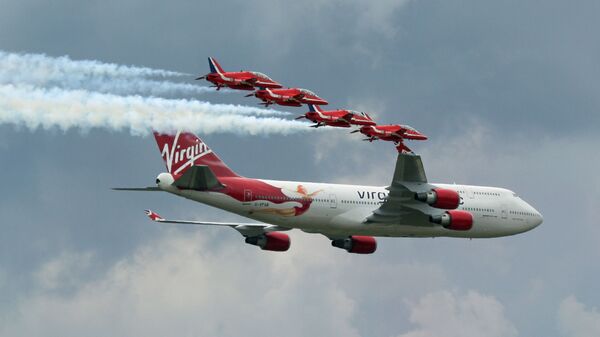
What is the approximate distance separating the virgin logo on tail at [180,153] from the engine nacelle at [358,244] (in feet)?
42.1

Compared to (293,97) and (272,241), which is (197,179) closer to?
(293,97)

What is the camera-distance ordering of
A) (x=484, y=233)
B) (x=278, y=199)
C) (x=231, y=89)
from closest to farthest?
(x=231, y=89) < (x=278, y=199) < (x=484, y=233)

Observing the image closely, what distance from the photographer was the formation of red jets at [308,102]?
74.1m

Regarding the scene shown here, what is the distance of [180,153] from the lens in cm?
8300

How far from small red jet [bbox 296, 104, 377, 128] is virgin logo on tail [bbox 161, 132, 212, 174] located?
749 centimetres

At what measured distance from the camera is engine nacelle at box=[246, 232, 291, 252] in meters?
89.5

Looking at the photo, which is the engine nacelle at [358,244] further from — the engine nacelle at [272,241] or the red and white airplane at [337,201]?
the engine nacelle at [272,241]

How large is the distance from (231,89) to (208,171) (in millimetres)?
5257

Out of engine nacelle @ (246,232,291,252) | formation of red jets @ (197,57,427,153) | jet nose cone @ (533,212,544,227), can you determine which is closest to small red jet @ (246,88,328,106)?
formation of red jets @ (197,57,427,153)

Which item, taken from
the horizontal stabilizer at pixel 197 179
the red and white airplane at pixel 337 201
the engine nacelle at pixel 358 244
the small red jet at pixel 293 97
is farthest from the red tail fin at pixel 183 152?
the engine nacelle at pixel 358 244

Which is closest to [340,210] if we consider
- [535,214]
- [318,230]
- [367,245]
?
[318,230]

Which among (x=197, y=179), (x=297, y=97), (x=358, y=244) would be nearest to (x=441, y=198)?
(x=358, y=244)

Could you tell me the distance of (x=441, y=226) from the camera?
8556cm

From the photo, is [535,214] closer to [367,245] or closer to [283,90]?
[367,245]
